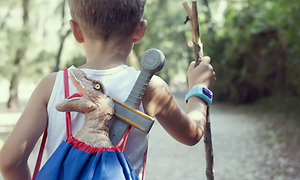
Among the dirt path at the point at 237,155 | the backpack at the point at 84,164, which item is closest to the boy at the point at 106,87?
the backpack at the point at 84,164

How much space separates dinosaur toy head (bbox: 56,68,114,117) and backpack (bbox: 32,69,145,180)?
9 centimetres

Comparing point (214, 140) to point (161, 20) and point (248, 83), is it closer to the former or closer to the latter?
point (248, 83)

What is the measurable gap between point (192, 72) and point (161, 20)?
2299cm

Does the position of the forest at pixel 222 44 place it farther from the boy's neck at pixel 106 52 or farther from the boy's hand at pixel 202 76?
the boy's neck at pixel 106 52

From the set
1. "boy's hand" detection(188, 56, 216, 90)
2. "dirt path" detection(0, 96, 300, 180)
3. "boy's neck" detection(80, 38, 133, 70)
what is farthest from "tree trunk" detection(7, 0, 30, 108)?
"boy's neck" detection(80, 38, 133, 70)

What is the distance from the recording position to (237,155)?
7.43m

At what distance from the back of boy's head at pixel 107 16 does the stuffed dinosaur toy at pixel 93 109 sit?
0.64 feet

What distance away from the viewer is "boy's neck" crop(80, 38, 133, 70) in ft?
4.16

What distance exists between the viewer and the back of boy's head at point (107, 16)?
121 centimetres

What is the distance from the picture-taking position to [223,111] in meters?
16.1

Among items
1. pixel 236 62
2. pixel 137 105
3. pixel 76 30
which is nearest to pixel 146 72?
pixel 137 105

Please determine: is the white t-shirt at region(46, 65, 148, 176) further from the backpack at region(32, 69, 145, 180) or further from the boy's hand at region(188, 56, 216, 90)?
the boy's hand at region(188, 56, 216, 90)

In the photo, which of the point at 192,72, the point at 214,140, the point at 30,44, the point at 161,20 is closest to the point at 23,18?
the point at 30,44

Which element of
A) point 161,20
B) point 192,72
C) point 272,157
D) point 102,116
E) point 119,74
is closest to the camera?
point 102,116
